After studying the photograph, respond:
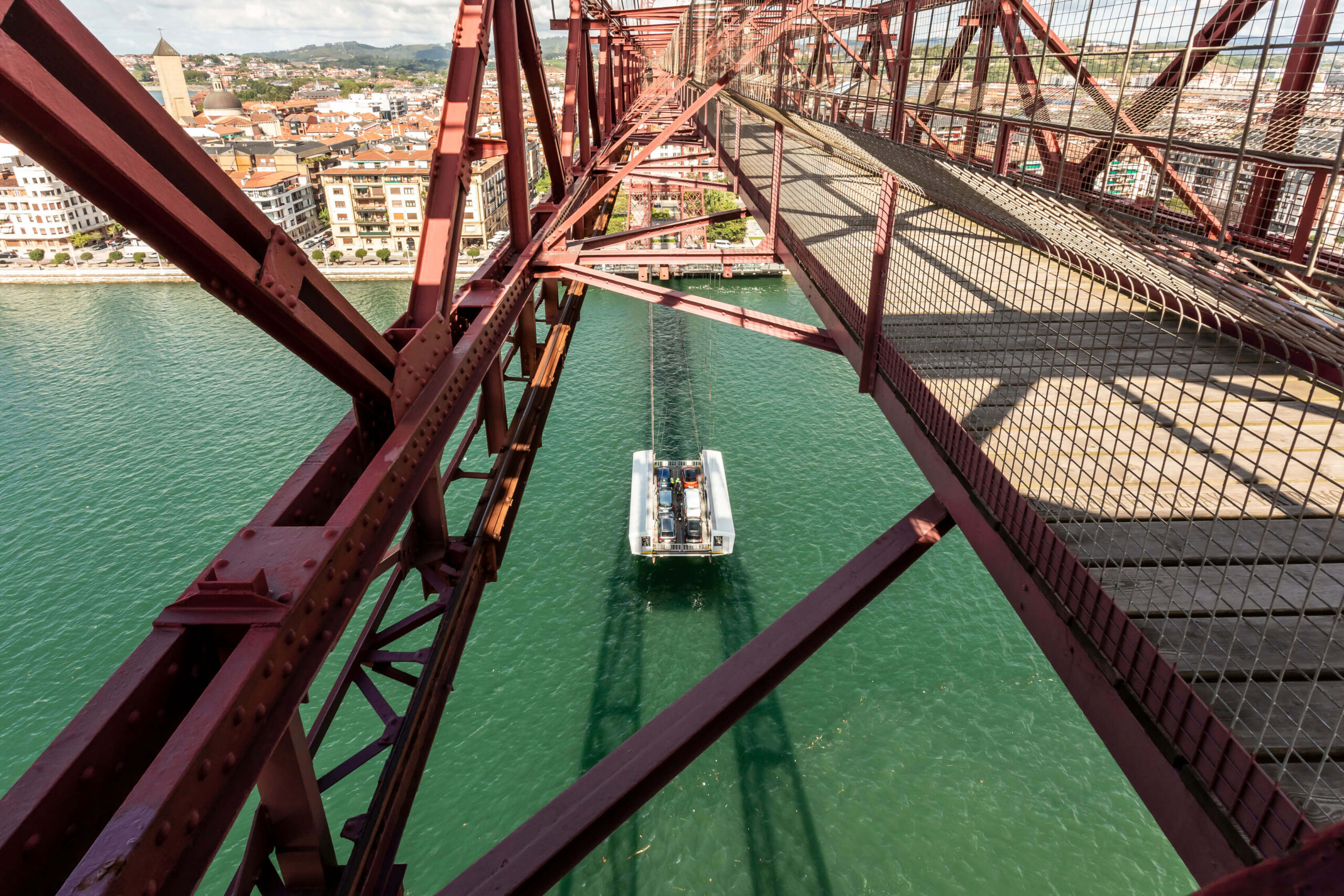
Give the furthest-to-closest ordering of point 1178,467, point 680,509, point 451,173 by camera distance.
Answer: point 680,509, point 451,173, point 1178,467

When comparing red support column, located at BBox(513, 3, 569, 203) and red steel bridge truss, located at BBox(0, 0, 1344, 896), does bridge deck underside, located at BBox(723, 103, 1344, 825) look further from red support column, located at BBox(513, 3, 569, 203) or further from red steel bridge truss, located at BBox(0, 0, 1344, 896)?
red support column, located at BBox(513, 3, 569, 203)

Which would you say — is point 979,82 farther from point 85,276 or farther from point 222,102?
point 222,102

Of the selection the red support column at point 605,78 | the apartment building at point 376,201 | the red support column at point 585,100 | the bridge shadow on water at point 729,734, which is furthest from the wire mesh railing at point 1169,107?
the apartment building at point 376,201

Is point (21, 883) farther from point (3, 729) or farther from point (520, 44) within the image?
point (3, 729)

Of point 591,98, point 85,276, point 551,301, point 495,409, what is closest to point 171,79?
point 591,98

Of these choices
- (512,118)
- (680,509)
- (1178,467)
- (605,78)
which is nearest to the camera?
(1178,467)

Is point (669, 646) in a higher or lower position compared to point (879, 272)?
lower
